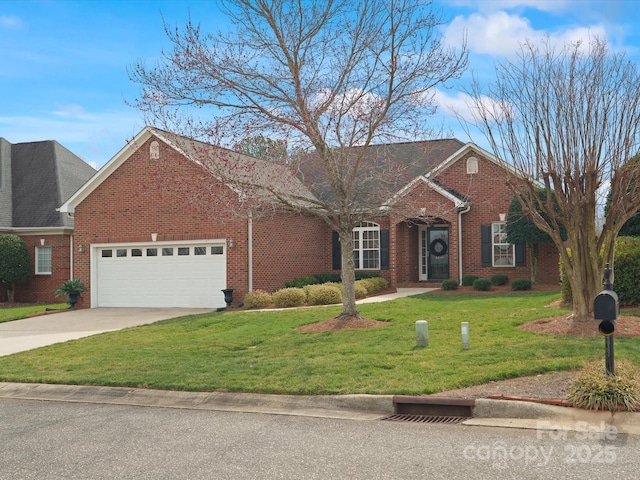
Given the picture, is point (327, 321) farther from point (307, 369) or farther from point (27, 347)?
point (27, 347)

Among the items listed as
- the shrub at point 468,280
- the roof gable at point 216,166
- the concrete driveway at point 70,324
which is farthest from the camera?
the shrub at point 468,280

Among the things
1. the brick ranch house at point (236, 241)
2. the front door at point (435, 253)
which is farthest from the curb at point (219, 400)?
the front door at point (435, 253)

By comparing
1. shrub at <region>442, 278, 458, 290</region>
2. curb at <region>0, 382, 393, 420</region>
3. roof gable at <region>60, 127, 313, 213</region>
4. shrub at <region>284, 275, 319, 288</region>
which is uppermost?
roof gable at <region>60, 127, 313, 213</region>

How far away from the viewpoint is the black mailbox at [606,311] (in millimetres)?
7203

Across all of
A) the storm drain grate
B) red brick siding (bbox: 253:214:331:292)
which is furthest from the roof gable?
the storm drain grate

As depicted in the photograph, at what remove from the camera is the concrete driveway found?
15312 millimetres

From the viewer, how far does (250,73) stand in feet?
45.9

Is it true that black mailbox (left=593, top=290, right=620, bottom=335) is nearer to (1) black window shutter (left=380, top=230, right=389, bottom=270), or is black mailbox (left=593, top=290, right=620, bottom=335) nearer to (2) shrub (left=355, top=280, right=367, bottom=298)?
(2) shrub (left=355, top=280, right=367, bottom=298)

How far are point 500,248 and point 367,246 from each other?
481 cm

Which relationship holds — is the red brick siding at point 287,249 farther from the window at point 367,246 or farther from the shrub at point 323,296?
the shrub at point 323,296

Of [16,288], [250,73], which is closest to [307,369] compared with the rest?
[250,73]

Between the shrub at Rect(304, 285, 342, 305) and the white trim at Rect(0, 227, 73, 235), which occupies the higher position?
the white trim at Rect(0, 227, 73, 235)

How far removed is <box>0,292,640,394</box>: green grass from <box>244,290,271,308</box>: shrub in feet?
10.6

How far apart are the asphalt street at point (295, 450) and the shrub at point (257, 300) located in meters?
11.3
